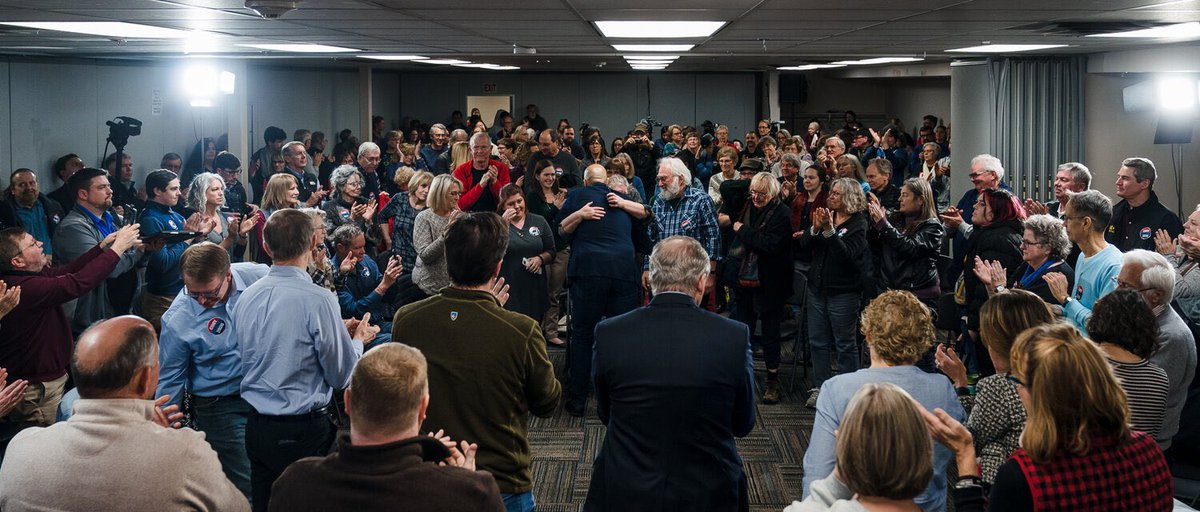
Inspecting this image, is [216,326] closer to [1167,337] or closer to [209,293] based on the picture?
[209,293]

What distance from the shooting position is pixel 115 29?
20.1ft

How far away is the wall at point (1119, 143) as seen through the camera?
887 centimetres

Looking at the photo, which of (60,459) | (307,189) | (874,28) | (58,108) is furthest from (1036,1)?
(58,108)

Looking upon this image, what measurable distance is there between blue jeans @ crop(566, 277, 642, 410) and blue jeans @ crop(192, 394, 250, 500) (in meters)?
2.50

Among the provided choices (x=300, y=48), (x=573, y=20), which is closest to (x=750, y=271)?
(x=573, y=20)

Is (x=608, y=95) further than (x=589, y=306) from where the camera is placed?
Yes

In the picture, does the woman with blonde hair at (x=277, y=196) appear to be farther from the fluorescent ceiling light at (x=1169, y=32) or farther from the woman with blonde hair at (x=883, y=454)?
the fluorescent ceiling light at (x=1169, y=32)

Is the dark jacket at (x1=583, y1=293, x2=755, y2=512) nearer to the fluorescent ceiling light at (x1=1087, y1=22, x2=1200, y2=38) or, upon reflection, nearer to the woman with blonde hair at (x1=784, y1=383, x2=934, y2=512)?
the woman with blonde hair at (x1=784, y1=383, x2=934, y2=512)

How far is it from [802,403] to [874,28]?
7.74 feet

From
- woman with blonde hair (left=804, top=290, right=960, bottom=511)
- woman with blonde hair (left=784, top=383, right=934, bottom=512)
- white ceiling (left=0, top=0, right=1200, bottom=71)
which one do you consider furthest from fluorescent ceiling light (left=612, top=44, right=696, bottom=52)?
woman with blonde hair (left=784, top=383, right=934, bottom=512)

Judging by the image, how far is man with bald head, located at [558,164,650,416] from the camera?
580 cm

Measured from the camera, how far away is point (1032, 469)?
7.31 ft

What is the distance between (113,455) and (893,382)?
192cm

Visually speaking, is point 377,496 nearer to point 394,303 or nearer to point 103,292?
point 394,303
